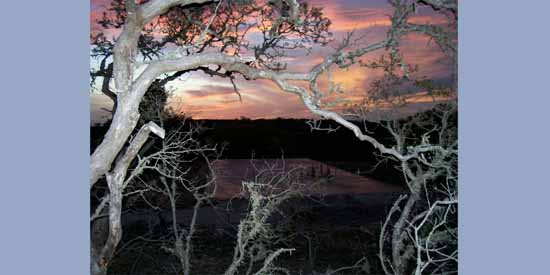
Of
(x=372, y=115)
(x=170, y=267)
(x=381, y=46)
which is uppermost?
(x=381, y=46)

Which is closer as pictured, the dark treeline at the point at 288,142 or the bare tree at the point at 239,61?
the bare tree at the point at 239,61

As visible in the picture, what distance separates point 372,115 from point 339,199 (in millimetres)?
1194

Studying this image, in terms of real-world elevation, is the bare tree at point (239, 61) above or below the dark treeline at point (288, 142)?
above

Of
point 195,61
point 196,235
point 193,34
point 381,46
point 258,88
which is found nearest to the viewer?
point 195,61

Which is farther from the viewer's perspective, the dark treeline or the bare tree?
the dark treeline

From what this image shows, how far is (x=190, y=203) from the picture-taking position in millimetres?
6043

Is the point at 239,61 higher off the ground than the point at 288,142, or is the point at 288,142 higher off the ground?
the point at 239,61

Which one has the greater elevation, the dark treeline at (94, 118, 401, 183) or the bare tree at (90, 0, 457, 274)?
the bare tree at (90, 0, 457, 274)

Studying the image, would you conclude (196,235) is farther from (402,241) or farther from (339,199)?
(402,241)

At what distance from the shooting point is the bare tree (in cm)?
373

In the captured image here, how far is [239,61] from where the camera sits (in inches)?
159

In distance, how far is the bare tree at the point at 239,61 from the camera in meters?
3.73

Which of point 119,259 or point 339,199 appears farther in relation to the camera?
point 339,199

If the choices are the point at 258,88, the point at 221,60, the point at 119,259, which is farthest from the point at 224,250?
the point at 221,60
